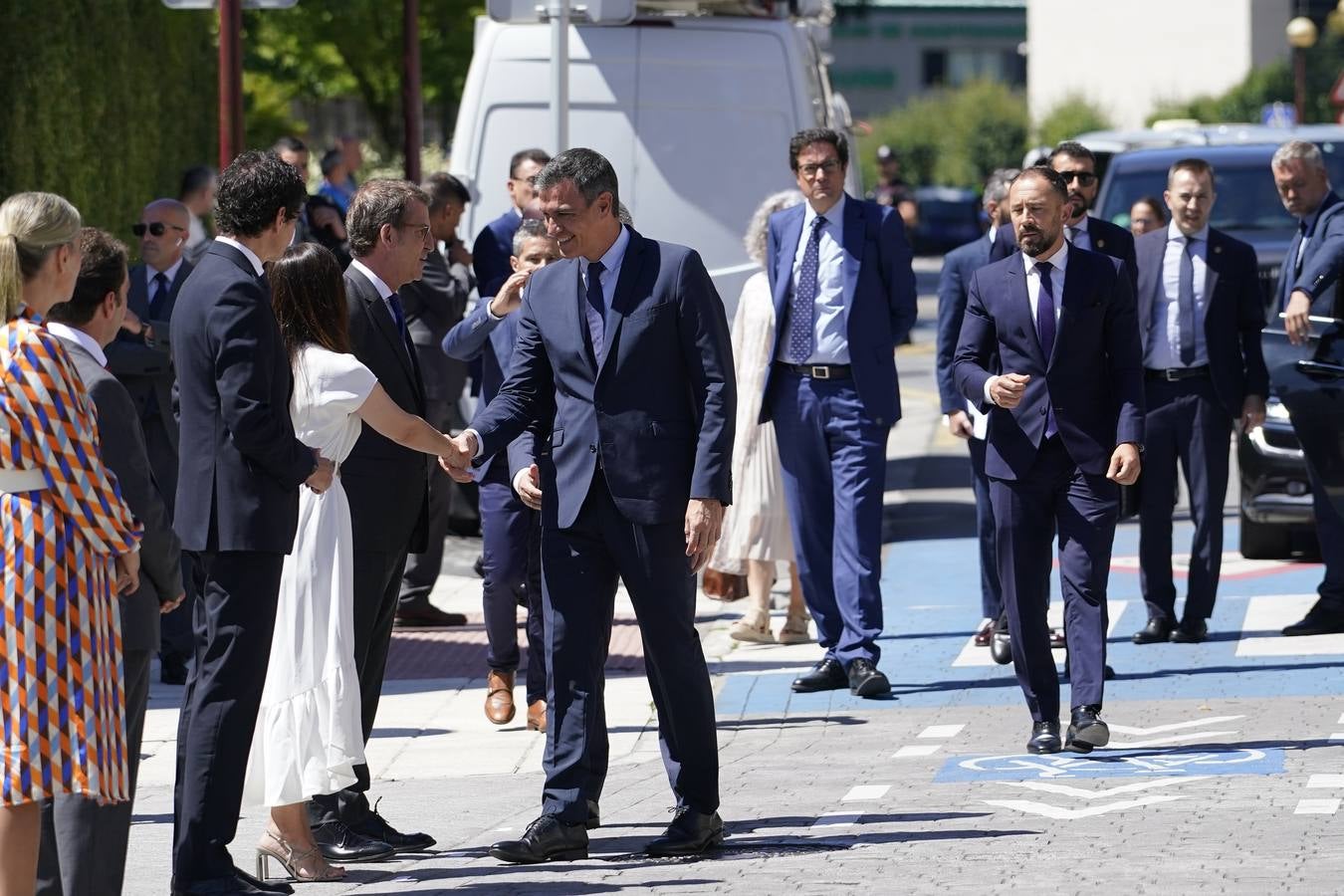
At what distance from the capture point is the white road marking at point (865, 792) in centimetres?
767

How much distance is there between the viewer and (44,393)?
18.0 ft

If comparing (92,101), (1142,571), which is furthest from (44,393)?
(92,101)

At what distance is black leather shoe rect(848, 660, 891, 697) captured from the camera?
9.59 m

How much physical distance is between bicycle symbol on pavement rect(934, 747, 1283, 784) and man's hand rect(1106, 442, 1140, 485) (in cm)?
95

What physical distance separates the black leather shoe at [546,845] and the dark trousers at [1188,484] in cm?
454

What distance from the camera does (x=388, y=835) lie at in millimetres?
7148

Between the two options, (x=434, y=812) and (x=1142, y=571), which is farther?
(x=1142, y=571)

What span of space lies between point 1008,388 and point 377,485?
91.6 inches

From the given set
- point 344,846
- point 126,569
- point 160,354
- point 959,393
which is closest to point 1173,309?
point 959,393

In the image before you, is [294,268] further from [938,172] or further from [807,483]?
[938,172]

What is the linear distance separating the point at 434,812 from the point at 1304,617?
4787 millimetres

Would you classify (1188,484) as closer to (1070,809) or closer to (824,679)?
(824,679)

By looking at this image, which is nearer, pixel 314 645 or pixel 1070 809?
pixel 314 645

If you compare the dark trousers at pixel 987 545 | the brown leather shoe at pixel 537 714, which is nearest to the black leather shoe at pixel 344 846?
Answer: the brown leather shoe at pixel 537 714
